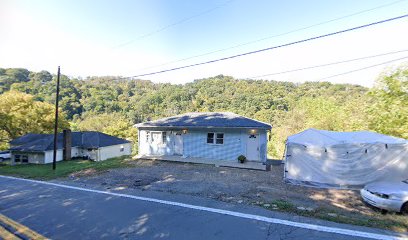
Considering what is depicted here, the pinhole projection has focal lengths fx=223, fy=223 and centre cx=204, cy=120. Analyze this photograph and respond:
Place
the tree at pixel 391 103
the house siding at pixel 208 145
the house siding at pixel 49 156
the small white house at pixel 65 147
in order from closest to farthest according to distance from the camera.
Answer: the tree at pixel 391 103 → the house siding at pixel 208 145 → the house siding at pixel 49 156 → the small white house at pixel 65 147

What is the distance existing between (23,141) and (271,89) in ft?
155

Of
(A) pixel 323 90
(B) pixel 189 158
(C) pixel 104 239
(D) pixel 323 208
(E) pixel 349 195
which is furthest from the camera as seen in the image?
(A) pixel 323 90

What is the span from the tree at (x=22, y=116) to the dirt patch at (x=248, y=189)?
24.4 m

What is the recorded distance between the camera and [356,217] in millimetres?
6781

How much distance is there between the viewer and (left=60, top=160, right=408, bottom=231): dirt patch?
7039 mm

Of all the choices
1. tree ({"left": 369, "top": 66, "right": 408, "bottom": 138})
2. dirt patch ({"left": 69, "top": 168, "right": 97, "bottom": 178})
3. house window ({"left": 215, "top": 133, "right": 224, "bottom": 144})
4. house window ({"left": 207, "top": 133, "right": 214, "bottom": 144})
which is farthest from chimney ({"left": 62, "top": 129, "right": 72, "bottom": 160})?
tree ({"left": 369, "top": 66, "right": 408, "bottom": 138})

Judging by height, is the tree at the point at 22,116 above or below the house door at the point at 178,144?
above

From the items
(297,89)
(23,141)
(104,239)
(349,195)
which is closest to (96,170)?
(104,239)

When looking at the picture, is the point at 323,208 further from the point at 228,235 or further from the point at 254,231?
the point at 228,235

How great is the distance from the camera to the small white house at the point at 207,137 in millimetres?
15711

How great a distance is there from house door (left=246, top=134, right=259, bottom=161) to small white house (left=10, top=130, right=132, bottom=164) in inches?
787

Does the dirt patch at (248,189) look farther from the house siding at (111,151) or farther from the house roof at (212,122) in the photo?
the house siding at (111,151)

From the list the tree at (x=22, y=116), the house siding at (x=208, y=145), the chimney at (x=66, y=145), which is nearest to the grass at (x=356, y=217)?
the house siding at (x=208, y=145)

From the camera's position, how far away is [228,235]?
18.7ft
